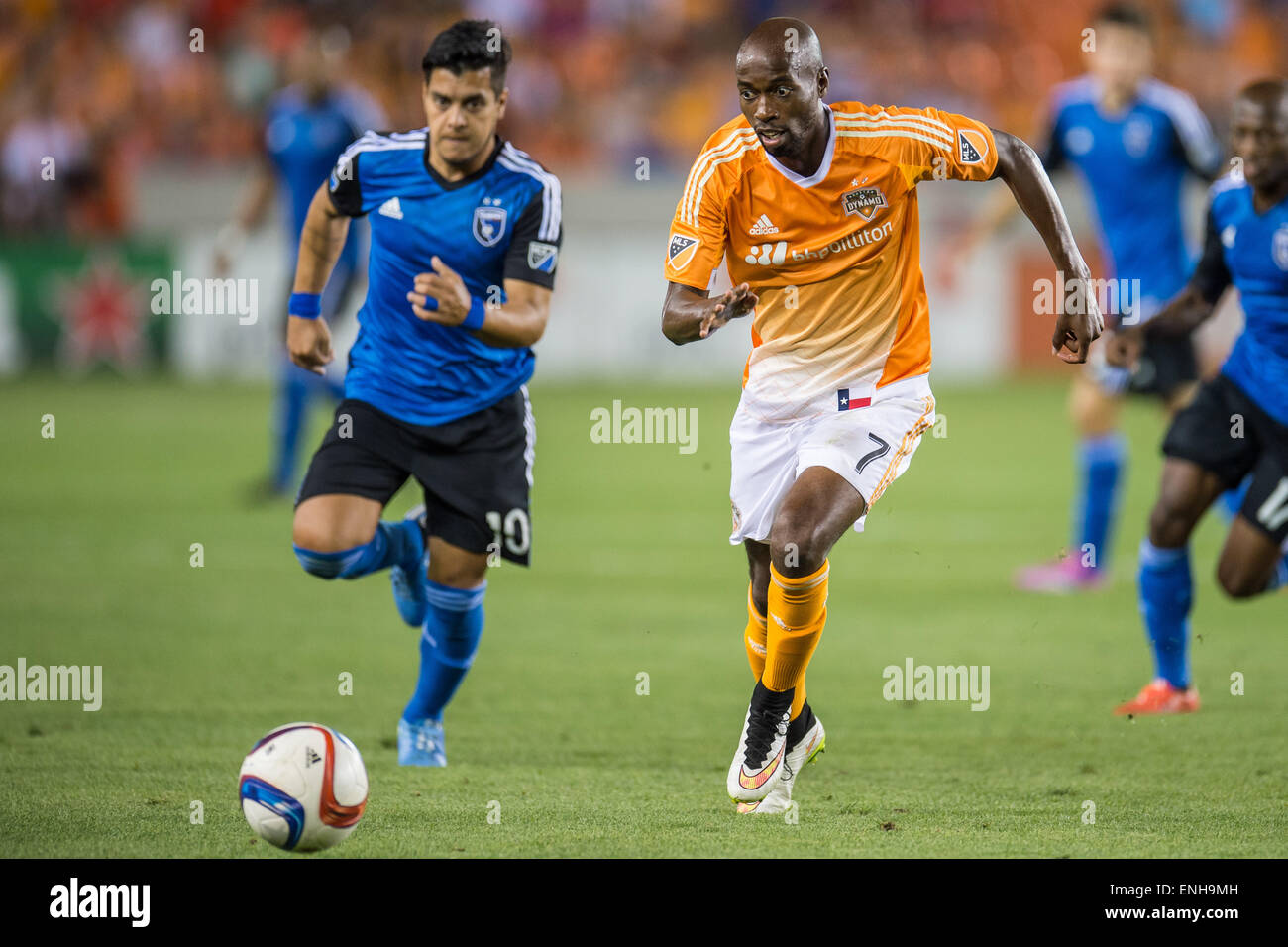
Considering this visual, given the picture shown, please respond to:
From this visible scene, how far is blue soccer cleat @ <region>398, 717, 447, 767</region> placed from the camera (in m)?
5.91

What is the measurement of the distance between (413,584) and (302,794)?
6.22 ft

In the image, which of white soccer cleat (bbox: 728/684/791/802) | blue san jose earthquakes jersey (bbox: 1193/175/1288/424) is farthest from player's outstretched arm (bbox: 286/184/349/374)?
blue san jose earthquakes jersey (bbox: 1193/175/1288/424)

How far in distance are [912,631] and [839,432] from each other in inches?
132

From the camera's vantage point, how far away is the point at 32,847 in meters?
4.71

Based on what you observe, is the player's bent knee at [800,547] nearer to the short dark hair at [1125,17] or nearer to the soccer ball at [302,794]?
the soccer ball at [302,794]

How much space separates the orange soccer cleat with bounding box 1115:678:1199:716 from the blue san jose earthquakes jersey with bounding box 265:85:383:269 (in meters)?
6.77

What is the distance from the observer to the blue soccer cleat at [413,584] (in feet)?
21.1

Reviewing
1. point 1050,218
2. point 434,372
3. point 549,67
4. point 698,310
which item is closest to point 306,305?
point 434,372

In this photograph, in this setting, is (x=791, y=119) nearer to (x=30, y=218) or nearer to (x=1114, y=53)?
(x=1114, y=53)

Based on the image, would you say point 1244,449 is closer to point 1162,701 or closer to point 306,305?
point 1162,701

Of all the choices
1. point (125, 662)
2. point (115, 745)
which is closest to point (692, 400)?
point (125, 662)

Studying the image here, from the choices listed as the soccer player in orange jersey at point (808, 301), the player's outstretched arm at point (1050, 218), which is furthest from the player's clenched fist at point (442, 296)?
the player's outstretched arm at point (1050, 218)

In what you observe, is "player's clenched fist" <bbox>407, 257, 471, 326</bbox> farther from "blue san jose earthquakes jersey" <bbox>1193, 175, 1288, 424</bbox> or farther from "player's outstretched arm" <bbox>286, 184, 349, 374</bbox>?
"blue san jose earthquakes jersey" <bbox>1193, 175, 1288, 424</bbox>
